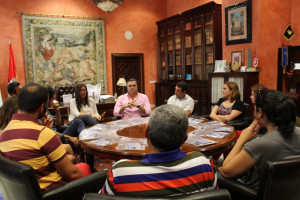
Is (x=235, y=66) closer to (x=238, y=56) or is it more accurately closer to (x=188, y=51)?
(x=238, y=56)

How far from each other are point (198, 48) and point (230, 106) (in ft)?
11.5

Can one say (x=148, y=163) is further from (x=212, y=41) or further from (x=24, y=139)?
(x=212, y=41)

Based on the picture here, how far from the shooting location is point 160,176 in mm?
1008

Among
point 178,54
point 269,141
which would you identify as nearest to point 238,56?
point 178,54

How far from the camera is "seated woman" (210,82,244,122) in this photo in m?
3.47

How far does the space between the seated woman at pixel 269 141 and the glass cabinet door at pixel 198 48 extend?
5291 millimetres

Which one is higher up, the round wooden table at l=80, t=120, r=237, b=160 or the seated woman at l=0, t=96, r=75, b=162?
the seated woman at l=0, t=96, r=75, b=162

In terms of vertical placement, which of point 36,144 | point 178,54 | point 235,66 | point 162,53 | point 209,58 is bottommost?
point 36,144

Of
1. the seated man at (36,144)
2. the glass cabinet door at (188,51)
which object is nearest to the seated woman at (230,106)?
the seated man at (36,144)

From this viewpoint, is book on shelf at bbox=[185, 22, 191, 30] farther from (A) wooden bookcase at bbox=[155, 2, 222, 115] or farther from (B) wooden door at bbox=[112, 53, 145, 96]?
(B) wooden door at bbox=[112, 53, 145, 96]

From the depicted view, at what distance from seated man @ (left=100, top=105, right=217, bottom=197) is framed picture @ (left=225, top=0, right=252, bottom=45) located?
448 centimetres

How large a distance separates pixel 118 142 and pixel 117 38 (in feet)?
20.8

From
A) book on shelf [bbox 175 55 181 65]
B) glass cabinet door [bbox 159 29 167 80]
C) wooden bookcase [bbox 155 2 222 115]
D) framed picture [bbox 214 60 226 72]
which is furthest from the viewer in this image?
glass cabinet door [bbox 159 29 167 80]

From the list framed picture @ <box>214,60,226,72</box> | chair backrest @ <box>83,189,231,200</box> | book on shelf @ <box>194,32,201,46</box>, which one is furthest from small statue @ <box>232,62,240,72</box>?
chair backrest @ <box>83,189,231,200</box>
